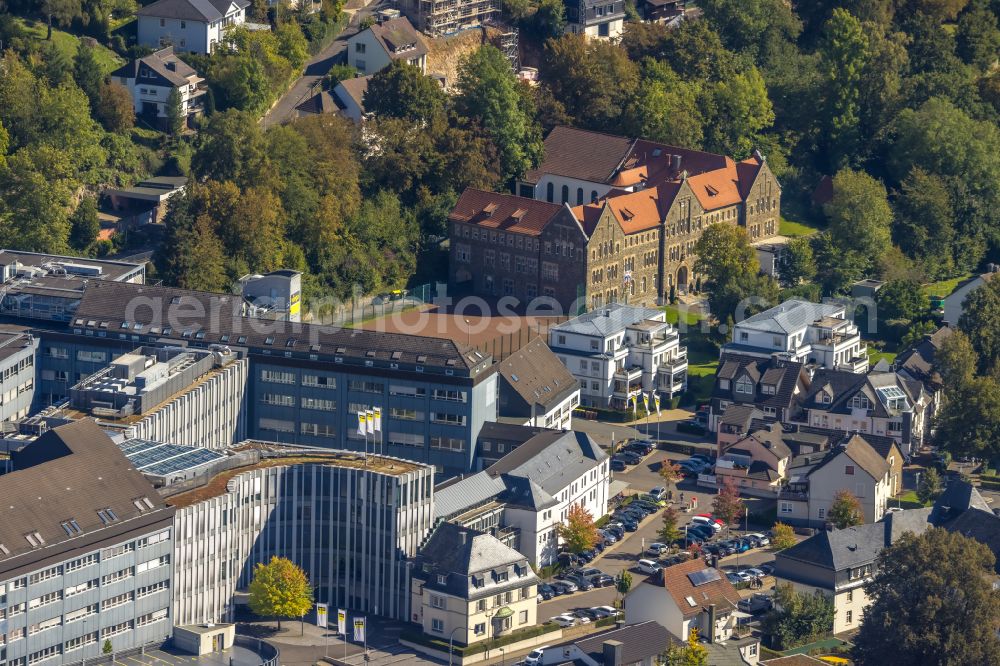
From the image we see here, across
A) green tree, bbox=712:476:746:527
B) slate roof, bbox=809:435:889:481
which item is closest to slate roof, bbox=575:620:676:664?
green tree, bbox=712:476:746:527

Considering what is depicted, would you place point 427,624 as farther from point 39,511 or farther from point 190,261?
point 190,261

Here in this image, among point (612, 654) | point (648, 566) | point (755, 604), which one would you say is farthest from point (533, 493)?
point (612, 654)

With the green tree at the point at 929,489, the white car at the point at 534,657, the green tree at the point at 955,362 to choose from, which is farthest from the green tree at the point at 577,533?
the green tree at the point at 955,362

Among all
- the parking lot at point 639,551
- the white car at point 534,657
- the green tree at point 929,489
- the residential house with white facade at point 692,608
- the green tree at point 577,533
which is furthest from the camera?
the green tree at point 929,489

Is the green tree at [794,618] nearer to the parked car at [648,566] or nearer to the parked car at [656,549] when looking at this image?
the parked car at [648,566]

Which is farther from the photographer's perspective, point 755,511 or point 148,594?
point 755,511

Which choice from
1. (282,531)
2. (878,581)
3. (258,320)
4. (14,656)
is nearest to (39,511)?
(14,656)
